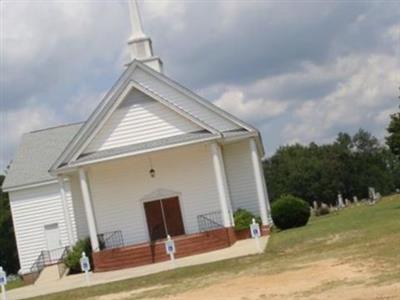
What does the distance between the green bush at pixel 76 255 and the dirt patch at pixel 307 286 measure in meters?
16.0

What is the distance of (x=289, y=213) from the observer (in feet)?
114

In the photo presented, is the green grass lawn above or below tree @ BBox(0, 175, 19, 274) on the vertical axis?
below

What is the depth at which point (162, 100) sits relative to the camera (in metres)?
33.2

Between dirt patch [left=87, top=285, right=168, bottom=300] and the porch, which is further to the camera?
the porch

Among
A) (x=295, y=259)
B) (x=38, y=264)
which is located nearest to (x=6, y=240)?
(x=38, y=264)

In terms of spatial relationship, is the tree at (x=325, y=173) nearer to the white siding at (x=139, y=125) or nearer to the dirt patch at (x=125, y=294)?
the white siding at (x=139, y=125)

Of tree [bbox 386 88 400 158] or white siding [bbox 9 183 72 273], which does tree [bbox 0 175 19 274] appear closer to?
white siding [bbox 9 183 72 273]

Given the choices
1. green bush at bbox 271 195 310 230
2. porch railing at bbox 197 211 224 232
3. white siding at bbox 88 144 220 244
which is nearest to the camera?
porch railing at bbox 197 211 224 232

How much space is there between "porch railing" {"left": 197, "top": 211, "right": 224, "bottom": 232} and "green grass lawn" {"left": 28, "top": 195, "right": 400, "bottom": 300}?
20.4 feet

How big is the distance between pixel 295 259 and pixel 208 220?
13455mm

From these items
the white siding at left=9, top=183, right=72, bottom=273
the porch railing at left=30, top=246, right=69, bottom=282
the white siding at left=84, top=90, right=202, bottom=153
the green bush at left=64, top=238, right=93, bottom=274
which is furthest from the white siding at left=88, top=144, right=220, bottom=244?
the white siding at left=9, top=183, right=72, bottom=273

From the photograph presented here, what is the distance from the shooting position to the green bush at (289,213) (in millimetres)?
34781

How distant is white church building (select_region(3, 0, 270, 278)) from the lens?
1261 inches

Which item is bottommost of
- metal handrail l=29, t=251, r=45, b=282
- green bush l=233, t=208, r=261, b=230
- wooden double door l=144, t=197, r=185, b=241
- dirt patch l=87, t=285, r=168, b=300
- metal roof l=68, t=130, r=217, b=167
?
dirt patch l=87, t=285, r=168, b=300
